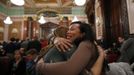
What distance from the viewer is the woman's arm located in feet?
3.87

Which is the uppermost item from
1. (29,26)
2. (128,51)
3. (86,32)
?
(29,26)

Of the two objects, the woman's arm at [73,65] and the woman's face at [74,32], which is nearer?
the woman's arm at [73,65]

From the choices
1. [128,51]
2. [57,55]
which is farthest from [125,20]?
[57,55]

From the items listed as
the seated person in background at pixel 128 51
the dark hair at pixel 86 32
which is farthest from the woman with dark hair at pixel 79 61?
the seated person in background at pixel 128 51

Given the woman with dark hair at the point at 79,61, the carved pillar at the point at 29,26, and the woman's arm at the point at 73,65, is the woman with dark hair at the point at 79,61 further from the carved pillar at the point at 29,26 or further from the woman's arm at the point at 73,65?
the carved pillar at the point at 29,26

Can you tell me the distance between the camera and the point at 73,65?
118 cm

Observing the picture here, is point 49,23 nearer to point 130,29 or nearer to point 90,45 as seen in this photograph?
point 130,29

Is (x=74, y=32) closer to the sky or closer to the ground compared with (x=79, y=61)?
closer to the sky

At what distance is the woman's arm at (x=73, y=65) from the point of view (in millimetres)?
1179

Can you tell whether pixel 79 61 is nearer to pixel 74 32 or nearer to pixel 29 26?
pixel 74 32

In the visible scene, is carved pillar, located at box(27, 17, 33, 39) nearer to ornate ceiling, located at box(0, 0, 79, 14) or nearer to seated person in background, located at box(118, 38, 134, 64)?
ornate ceiling, located at box(0, 0, 79, 14)

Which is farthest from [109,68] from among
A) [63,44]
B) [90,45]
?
[63,44]

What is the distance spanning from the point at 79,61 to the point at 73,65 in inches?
1.7

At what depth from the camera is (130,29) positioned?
4863 millimetres
